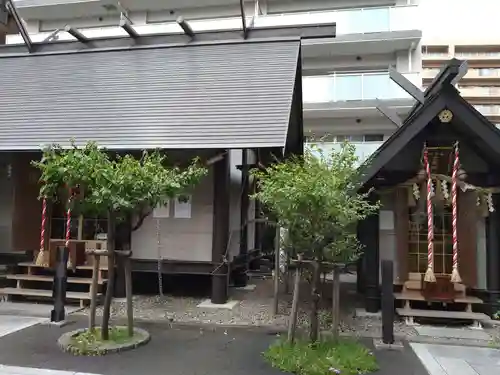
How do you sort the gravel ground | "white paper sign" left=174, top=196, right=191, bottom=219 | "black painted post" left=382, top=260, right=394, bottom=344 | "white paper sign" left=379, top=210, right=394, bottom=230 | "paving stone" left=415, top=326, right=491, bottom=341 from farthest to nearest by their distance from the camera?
"white paper sign" left=174, top=196, right=191, bottom=219 < "white paper sign" left=379, top=210, right=394, bottom=230 < the gravel ground < "paving stone" left=415, top=326, right=491, bottom=341 < "black painted post" left=382, top=260, right=394, bottom=344

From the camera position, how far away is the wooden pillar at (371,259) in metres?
7.39

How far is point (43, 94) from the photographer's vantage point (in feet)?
29.5

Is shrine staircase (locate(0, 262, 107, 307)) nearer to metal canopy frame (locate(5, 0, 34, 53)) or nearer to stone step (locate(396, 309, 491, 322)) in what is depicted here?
stone step (locate(396, 309, 491, 322))

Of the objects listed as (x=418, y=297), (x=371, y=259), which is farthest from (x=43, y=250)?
(x=418, y=297)

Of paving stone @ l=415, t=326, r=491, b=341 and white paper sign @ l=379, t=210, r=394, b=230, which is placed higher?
white paper sign @ l=379, t=210, r=394, b=230

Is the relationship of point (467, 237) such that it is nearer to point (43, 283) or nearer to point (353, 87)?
point (43, 283)

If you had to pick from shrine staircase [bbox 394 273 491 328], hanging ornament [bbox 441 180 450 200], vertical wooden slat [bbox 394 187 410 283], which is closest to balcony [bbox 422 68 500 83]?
vertical wooden slat [bbox 394 187 410 283]

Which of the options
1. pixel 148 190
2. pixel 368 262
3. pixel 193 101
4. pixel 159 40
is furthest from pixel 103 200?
pixel 159 40

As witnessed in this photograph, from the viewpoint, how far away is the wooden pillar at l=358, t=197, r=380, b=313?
7395mm

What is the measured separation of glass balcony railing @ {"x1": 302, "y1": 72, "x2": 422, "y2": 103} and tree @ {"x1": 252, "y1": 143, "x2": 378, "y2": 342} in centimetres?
1205

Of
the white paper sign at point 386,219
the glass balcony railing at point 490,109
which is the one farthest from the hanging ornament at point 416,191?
the glass balcony railing at point 490,109

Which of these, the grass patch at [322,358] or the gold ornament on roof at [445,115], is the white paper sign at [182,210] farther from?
the gold ornament on roof at [445,115]

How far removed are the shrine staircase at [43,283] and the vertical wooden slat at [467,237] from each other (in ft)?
20.6

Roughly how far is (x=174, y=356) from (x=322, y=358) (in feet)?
5.72
